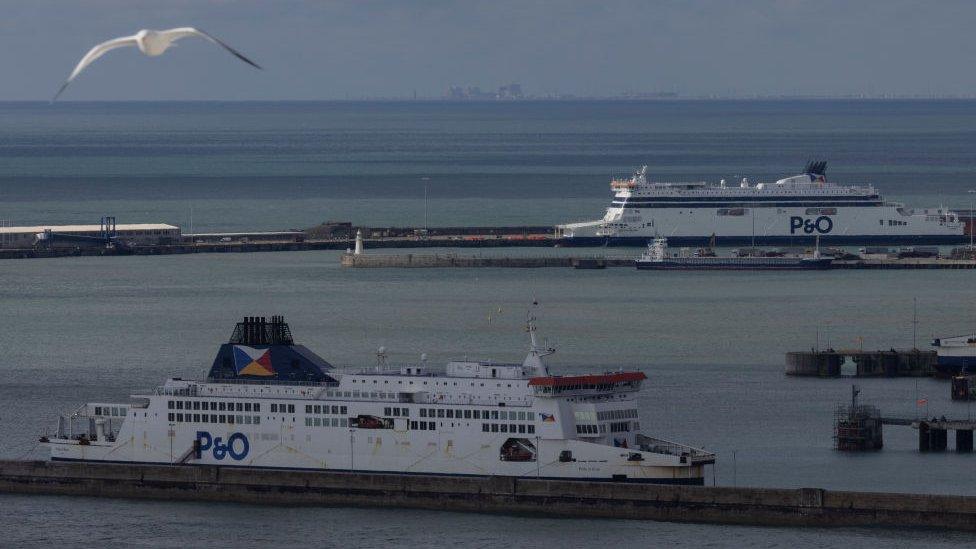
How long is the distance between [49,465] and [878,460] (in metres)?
A: 19.0

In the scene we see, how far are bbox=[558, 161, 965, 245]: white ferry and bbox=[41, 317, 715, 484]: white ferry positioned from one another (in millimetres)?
78258

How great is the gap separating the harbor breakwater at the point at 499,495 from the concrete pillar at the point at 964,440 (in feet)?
34.3

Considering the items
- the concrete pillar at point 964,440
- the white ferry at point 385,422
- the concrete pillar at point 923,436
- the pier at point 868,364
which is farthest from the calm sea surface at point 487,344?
the white ferry at point 385,422

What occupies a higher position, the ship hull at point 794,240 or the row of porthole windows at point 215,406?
the ship hull at point 794,240

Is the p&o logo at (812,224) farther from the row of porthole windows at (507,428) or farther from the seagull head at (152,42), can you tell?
the seagull head at (152,42)

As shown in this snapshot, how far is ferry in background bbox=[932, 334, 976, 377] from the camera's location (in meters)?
68.7

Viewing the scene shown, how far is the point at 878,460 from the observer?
53.2 m

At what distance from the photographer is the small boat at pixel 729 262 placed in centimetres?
11119

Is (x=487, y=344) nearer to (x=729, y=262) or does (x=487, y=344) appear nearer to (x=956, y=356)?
(x=956, y=356)

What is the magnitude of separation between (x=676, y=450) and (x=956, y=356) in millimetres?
22521

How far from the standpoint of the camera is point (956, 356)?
68688 mm

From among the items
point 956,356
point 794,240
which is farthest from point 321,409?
point 794,240

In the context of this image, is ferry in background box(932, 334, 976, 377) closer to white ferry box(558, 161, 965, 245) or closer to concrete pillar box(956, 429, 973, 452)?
concrete pillar box(956, 429, 973, 452)

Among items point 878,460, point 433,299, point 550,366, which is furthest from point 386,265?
point 878,460
